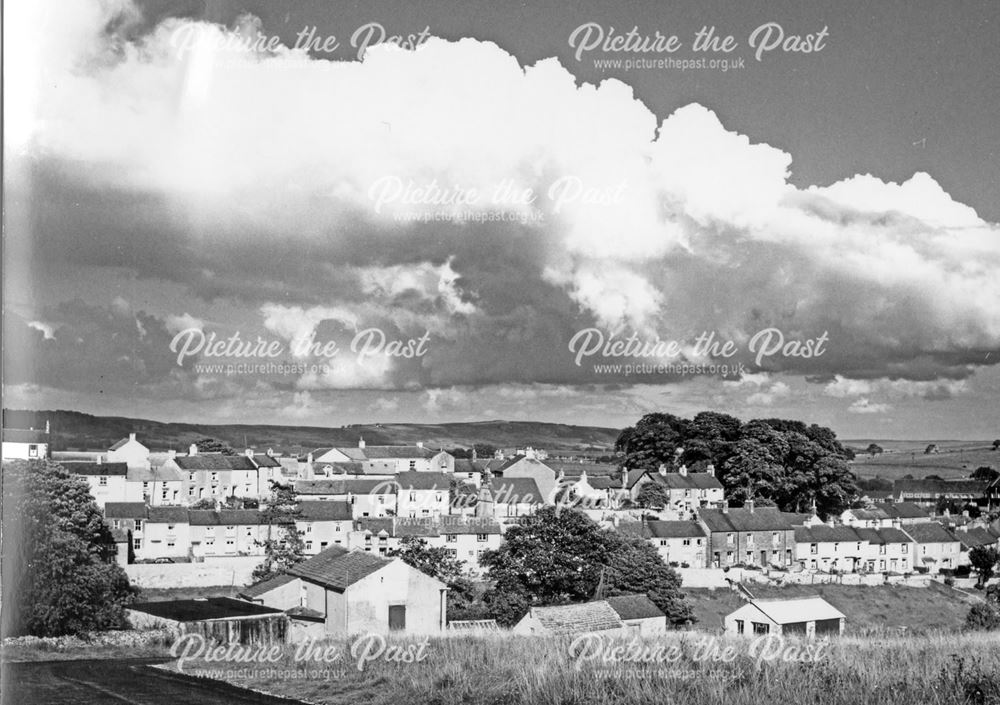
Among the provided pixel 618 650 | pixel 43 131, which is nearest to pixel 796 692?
pixel 618 650

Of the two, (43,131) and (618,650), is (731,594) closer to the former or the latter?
(618,650)

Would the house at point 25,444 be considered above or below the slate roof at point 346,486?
above

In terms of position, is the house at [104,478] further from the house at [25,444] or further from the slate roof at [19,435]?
the slate roof at [19,435]

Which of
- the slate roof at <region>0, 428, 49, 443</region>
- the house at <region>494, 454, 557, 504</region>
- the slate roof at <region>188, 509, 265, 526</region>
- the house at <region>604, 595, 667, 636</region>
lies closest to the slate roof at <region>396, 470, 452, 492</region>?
the house at <region>494, 454, 557, 504</region>

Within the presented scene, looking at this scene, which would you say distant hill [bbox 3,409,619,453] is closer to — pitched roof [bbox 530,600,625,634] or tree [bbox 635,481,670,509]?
pitched roof [bbox 530,600,625,634]

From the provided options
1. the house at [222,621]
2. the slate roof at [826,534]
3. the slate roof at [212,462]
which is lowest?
the house at [222,621]

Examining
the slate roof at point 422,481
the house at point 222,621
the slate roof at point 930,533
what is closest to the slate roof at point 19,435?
the house at point 222,621
